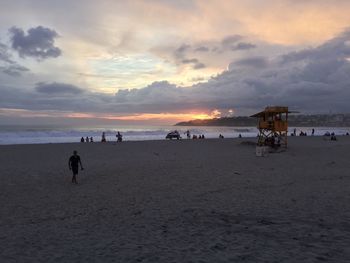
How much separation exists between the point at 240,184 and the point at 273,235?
7.00 m

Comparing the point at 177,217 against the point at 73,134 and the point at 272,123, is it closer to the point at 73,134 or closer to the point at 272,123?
the point at 272,123

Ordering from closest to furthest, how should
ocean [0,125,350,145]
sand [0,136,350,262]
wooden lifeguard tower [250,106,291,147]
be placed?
sand [0,136,350,262] < wooden lifeguard tower [250,106,291,147] < ocean [0,125,350,145]

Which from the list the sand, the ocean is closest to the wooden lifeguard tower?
the sand

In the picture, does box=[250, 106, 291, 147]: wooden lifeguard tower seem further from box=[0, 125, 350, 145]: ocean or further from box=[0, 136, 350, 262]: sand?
box=[0, 125, 350, 145]: ocean

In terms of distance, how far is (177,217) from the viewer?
383 inches

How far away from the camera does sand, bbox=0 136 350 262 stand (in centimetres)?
697

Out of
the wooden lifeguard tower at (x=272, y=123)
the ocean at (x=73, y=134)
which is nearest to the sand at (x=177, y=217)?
the wooden lifeguard tower at (x=272, y=123)

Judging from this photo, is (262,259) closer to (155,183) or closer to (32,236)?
(32,236)

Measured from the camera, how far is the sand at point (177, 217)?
274 inches

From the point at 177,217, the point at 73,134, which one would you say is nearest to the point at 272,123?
the point at 177,217

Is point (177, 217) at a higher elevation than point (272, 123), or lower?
lower

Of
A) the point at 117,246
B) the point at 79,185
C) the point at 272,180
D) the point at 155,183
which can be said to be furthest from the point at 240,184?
the point at 117,246

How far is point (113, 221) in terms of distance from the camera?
9.50 meters

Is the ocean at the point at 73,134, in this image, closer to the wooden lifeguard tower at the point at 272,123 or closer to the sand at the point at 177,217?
the wooden lifeguard tower at the point at 272,123
